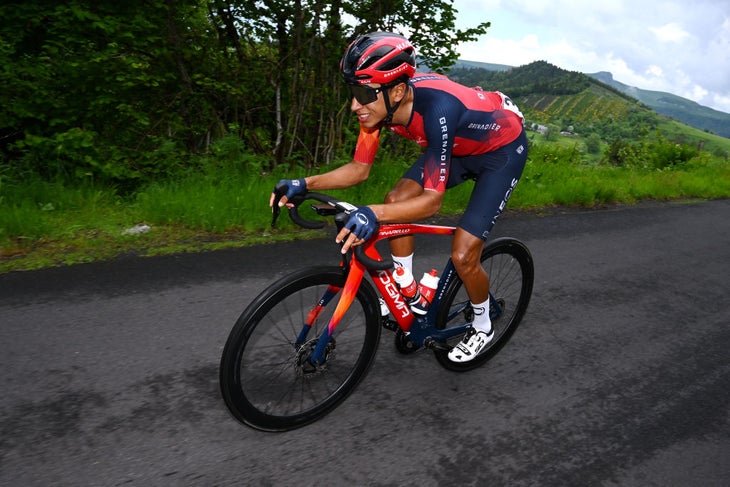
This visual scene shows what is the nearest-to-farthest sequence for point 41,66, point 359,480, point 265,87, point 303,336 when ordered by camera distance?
point 359,480 → point 303,336 → point 41,66 → point 265,87

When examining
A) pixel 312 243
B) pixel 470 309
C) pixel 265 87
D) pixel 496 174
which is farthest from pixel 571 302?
pixel 265 87

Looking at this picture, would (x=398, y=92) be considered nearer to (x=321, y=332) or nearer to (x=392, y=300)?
(x=392, y=300)

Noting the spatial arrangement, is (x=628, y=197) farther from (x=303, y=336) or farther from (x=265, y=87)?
(x=303, y=336)

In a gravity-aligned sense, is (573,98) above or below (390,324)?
above

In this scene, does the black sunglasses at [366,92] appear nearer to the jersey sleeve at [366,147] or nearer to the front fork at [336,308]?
the jersey sleeve at [366,147]

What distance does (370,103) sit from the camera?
2600 millimetres

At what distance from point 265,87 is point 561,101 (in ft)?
390

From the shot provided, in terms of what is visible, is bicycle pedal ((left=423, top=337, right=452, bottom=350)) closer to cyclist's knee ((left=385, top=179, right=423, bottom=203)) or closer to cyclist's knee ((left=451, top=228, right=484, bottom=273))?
cyclist's knee ((left=451, top=228, right=484, bottom=273))

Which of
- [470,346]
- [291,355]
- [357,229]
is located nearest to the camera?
[357,229]

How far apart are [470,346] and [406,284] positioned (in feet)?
1.96

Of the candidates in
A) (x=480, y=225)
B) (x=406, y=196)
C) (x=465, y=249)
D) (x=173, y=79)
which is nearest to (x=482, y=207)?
(x=480, y=225)

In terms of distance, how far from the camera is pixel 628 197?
9141mm

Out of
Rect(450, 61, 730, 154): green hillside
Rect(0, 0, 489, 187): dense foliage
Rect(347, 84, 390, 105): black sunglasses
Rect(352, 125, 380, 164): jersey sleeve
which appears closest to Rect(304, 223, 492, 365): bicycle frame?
Rect(352, 125, 380, 164): jersey sleeve

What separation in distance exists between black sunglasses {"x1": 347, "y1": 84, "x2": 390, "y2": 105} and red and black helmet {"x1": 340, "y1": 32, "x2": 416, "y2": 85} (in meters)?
0.03
